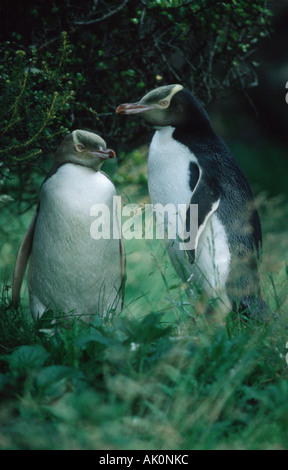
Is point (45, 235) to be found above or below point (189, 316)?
above

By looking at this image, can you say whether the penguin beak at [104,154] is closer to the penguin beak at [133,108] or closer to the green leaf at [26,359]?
the penguin beak at [133,108]

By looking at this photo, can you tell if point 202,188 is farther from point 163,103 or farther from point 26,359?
point 26,359

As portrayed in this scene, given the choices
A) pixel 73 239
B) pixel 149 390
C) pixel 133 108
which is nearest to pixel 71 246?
pixel 73 239

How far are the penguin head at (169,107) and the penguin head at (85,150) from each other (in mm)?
228

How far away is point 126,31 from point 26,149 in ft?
5.00

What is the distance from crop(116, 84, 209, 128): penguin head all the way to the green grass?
106cm

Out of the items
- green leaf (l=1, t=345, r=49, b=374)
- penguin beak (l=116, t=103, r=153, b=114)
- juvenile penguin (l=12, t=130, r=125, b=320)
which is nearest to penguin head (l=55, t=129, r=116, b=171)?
juvenile penguin (l=12, t=130, r=125, b=320)

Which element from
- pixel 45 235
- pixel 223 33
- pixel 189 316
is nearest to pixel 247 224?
pixel 189 316

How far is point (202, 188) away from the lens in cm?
263

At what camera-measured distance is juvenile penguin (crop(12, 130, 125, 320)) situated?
8.53 feet

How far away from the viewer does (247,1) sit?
11.2 feet

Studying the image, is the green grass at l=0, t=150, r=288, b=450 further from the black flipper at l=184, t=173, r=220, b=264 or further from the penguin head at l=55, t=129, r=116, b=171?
the penguin head at l=55, t=129, r=116, b=171
